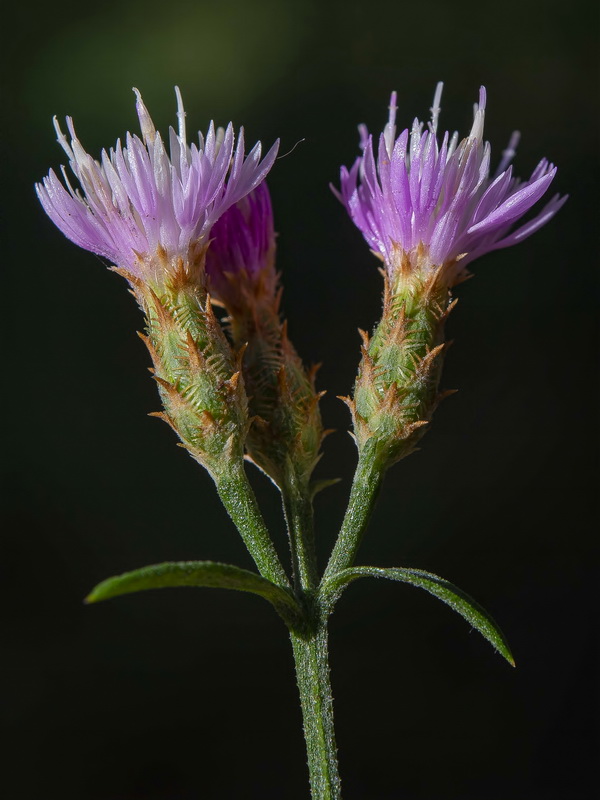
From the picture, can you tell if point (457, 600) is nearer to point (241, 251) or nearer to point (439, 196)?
point (439, 196)

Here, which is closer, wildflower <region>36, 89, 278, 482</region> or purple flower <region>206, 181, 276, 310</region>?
wildflower <region>36, 89, 278, 482</region>

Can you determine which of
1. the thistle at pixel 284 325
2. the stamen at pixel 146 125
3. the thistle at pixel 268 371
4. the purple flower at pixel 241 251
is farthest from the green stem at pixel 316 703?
the stamen at pixel 146 125

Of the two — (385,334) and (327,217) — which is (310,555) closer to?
(385,334)

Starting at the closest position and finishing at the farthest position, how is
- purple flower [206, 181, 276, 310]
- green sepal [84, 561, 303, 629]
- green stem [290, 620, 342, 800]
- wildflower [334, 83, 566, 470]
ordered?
green sepal [84, 561, 303, 629] < green stem [290, 620, 342, 800] < wildflower [334, 83, 566, 470] < purple flower [206, 181, 276, 310]

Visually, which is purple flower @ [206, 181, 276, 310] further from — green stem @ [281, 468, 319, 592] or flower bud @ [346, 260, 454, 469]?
green stem @ [281, 468, 319, 592]

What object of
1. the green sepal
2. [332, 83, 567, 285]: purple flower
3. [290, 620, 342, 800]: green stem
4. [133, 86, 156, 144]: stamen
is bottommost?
[290, 620, 342, 800]: green stem

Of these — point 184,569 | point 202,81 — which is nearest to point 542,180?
point 184,569

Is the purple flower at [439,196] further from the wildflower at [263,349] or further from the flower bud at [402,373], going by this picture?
the wildflower at [263,349]

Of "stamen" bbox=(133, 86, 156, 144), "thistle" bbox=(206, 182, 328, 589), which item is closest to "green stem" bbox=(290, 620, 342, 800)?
"thistle" bbox=(206, 182, 328, 589)
